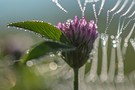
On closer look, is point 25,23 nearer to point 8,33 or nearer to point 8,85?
point 8,85

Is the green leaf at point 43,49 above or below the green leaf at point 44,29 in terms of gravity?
below

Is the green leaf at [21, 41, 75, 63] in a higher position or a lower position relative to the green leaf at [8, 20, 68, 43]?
lower

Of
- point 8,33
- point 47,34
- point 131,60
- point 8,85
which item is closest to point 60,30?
point 47,34
